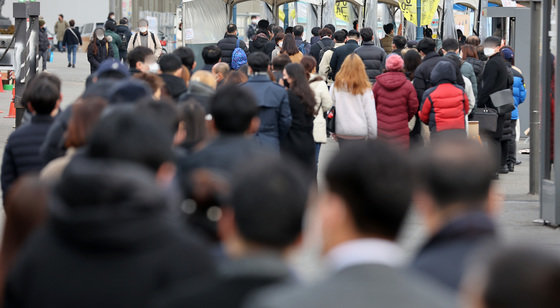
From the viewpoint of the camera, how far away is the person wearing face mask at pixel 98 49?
Answer: 25016 mm

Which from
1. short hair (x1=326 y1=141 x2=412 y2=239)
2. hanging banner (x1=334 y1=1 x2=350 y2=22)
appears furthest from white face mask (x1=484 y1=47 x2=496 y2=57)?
hanging banner (x1=334 y1=1 x2=350 y2=22)

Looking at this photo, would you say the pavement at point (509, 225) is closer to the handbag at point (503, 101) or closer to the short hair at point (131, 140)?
the short hair at point (131, 140)

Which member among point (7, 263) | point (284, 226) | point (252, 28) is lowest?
point (7, 263)

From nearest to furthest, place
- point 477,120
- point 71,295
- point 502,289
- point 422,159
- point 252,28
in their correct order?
point 502,289, point 71,295, point 422,159, point 477,120, point 252,28

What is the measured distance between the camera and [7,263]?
160 inches

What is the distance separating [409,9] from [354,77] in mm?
13068

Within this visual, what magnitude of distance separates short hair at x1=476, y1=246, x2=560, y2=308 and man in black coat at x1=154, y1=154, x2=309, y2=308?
618 mm

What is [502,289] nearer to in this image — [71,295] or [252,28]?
[71,295]

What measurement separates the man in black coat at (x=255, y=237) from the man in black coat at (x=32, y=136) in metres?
3.84

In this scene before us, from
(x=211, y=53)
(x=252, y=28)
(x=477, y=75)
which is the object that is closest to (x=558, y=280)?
(x=211, y=53)

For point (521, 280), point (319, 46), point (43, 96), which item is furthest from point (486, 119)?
point (521, 280)

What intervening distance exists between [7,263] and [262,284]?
1478mm

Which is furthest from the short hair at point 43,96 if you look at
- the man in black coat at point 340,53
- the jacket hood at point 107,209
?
the man in black coat at point 340,53

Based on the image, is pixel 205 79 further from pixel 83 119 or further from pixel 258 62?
pixel 83 119
